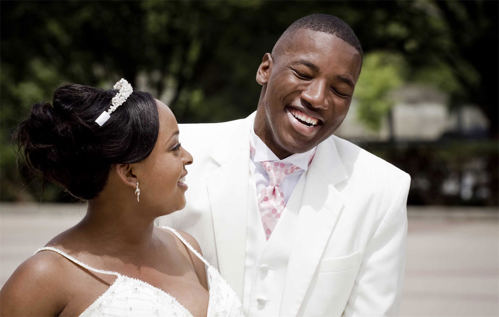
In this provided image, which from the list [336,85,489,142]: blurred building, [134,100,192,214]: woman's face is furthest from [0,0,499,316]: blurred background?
[336,85,489,142]: blurred building

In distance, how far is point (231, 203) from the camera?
3.02m

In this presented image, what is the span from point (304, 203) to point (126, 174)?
2.90 ft

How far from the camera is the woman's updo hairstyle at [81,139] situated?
7.80 ft

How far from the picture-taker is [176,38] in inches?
640

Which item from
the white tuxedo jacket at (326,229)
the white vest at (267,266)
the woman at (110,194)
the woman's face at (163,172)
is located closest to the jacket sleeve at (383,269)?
the white tuxedo jacket at (326,229)

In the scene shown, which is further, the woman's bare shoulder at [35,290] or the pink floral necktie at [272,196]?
the pink floral necktie at [272,196]

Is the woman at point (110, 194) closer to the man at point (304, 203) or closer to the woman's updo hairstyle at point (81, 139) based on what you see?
the woman's updo hairstyle at point (81, 139)

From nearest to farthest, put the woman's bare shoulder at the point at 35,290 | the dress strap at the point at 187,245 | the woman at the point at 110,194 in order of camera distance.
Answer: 1. the woman's bare shoulder at the point at 35,290
2. the woman at the point at 110,194
3. the dress strap at the point at 187,245

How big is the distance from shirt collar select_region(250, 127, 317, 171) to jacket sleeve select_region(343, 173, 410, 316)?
41 cm

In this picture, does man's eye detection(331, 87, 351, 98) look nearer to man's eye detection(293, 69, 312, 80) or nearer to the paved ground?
man's eye detection(293, 69, 312, 80)

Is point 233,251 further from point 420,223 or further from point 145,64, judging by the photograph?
point 145,64

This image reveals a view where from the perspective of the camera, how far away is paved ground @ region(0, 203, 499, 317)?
26.3 ft

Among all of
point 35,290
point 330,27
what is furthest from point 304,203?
point 35,290

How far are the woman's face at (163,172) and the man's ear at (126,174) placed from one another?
0.02 metres
